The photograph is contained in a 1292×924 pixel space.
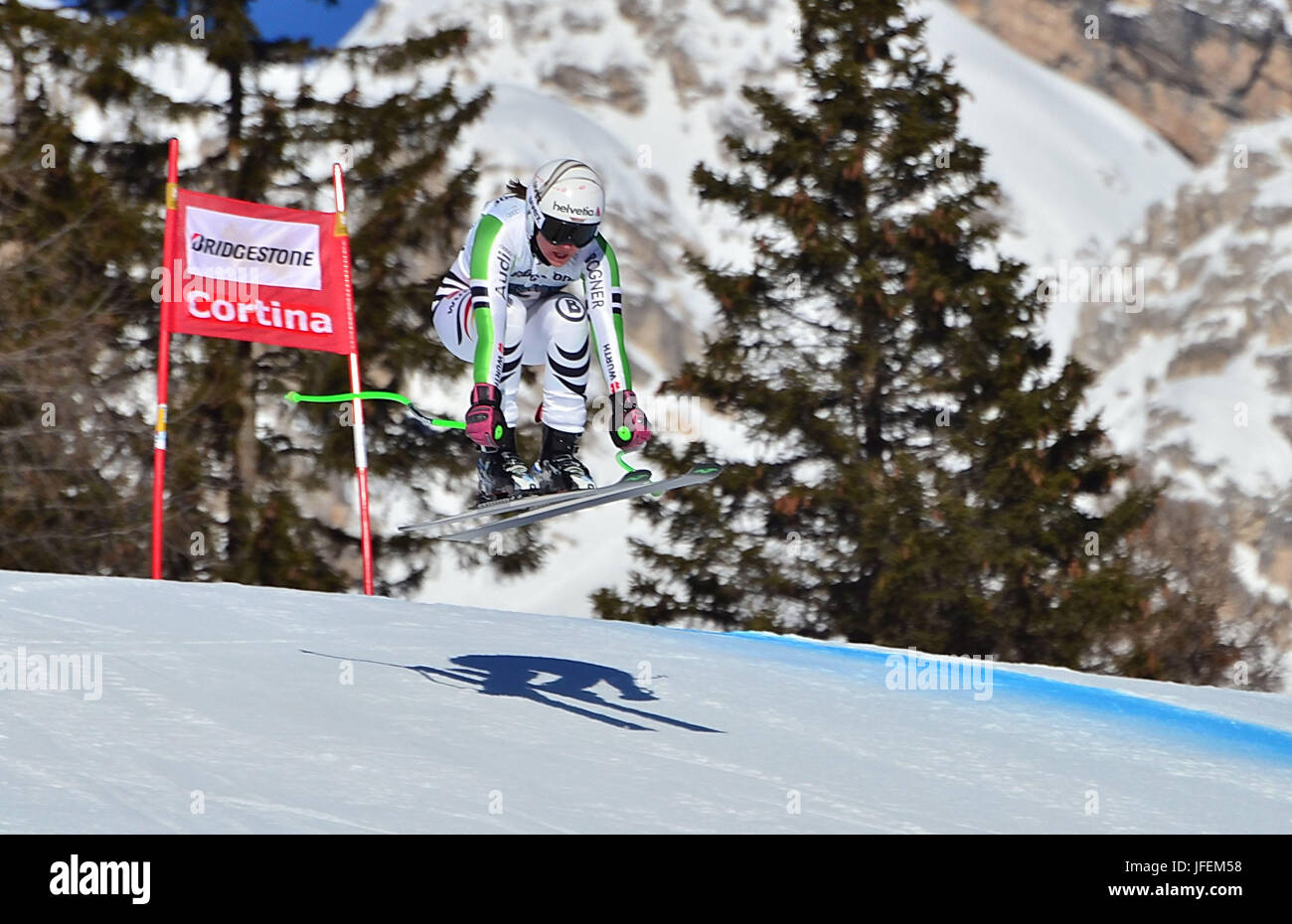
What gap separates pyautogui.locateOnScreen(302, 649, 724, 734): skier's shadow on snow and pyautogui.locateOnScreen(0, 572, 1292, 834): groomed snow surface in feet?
0.08

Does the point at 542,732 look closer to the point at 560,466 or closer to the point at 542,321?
the point at 560,466

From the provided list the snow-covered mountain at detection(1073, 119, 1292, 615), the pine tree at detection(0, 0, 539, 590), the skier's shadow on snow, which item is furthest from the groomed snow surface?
the snow-covered mountain at detection(1073, 119, 1292, 615)

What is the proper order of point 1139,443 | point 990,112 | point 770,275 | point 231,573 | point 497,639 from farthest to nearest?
1. point 990,112
2. point 1139,443
3. point 770,275
4. point 231,573
5. point 497,639

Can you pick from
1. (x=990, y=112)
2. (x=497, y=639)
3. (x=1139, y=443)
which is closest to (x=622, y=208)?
(x=990, y=112)

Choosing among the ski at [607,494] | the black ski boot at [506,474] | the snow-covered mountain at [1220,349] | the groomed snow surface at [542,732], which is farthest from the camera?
the snow-covered mountain at [1220,349]

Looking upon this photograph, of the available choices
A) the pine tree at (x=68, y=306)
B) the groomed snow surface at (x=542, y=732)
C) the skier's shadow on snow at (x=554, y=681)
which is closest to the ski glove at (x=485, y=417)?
the groomed snow surface at (x=542, y=732)

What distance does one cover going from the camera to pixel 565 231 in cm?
678

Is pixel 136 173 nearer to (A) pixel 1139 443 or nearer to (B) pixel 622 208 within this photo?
(A) pixel 1139 443

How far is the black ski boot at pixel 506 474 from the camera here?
707cm

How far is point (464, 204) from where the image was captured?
20.9m

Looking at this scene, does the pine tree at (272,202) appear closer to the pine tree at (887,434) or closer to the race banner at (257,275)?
the pine tree at (887,434)

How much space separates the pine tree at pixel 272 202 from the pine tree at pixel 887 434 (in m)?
3.18

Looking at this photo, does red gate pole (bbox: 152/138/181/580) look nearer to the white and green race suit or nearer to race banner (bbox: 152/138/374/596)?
race banner (bbox: 152/138/374/596)
